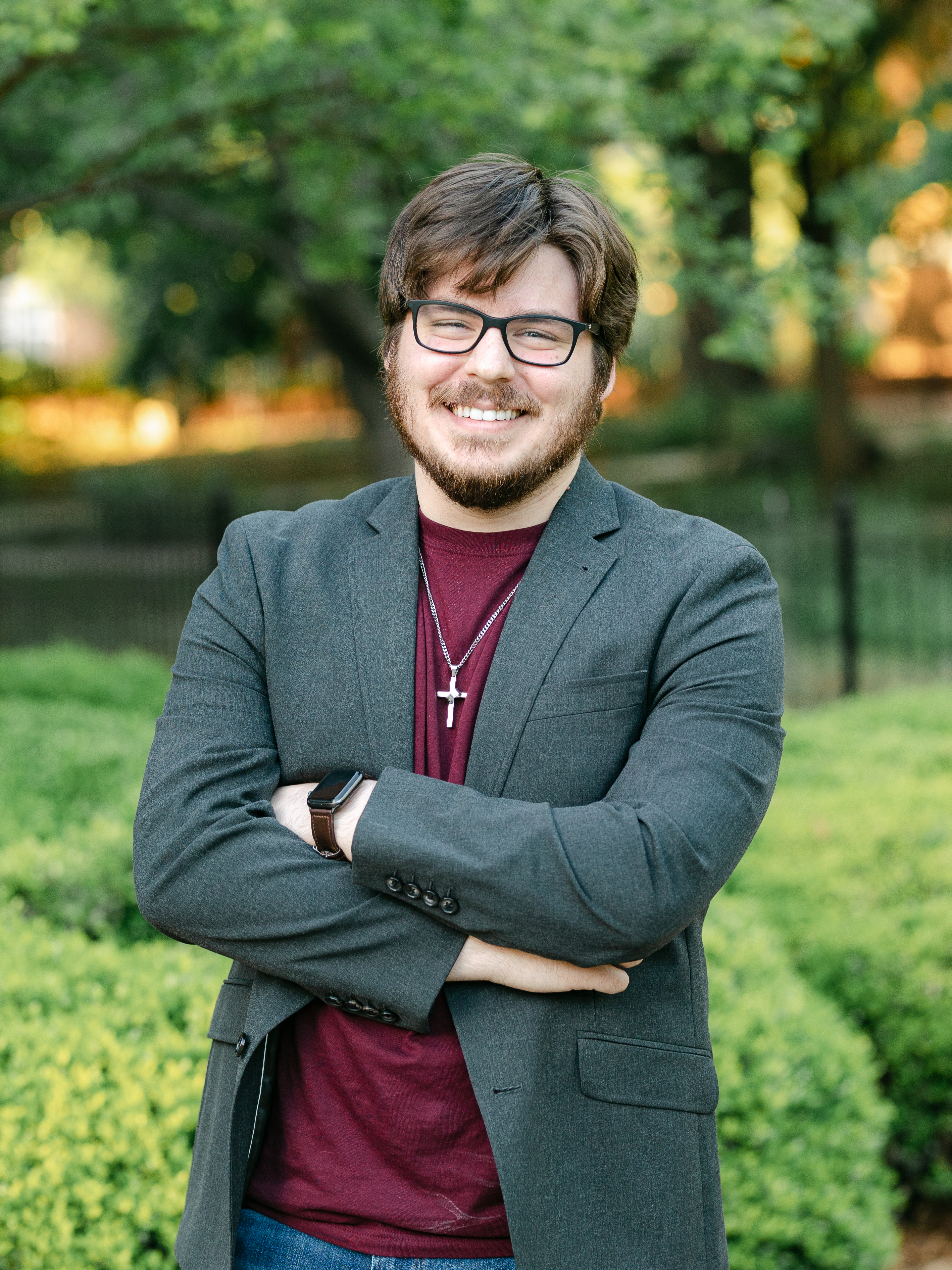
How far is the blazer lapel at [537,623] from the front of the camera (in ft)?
6.36

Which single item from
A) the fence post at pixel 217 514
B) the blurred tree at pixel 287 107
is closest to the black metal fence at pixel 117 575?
the fence post at pixel 217 514

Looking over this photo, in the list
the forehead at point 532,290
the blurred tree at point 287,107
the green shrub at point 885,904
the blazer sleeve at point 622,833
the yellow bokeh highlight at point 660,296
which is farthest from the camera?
the yellow bokeh highlight at point 660,296

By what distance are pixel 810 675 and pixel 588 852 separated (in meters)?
9.67

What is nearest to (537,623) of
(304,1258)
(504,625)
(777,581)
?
(504,625)

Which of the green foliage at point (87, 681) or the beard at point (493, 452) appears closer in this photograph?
the beard at point (493, 452)

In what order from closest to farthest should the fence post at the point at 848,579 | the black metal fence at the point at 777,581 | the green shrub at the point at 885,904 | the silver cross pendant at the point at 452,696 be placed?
the silver cross pendant at the point at 452,696 < the green shrub at the point at 885,904 < the fence post at the point at 848,579 < the black metal fence at the point at 777,581

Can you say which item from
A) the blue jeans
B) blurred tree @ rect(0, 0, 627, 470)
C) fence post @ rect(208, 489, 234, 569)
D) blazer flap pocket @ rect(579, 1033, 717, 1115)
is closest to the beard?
blazer flap pocket @ rect(579, 1033, 717, 1115)

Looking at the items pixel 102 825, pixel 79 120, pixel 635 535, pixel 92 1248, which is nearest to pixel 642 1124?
pixel 635 535

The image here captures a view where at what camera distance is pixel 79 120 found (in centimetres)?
1061

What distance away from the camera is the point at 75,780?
4.98 m

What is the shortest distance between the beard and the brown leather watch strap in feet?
1.71

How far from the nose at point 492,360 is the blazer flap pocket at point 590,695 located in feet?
1.52

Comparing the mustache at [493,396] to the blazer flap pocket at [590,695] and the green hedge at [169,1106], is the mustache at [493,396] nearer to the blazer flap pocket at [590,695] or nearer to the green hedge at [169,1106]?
the blazer flap pocket at [590,695]

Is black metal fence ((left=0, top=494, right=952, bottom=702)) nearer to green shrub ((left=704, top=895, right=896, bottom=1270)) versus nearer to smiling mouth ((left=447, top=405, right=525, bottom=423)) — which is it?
green shrub ((left=704, top=895, right=896, bottom=1270))
